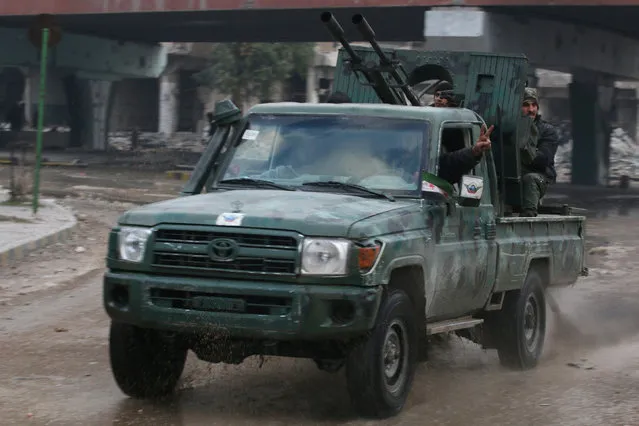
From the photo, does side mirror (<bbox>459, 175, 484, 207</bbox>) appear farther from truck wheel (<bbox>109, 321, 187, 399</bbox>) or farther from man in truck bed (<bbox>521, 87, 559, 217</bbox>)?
man in truck bed (<bbox>521, 87, 559, 217</bbox>)

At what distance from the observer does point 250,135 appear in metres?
7.88

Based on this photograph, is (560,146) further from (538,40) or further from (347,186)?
(347,186)

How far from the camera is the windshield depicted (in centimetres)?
745

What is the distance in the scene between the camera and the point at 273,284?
6391 mm

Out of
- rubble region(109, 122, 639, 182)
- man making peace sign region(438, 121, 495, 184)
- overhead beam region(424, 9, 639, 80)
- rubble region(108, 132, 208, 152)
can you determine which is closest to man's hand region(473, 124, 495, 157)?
man making peace sign region(438, 121, 495, 184)

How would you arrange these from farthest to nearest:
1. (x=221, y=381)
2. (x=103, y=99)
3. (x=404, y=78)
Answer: (x=103, y=99), (x=404, y=78), (x=221, y=381)

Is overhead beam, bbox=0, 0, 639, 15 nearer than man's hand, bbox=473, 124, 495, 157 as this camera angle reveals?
No

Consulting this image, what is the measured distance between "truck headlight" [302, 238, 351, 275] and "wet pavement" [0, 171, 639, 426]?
0.94 meters

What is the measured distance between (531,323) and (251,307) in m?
3.52

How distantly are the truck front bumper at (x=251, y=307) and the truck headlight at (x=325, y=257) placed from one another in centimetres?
9

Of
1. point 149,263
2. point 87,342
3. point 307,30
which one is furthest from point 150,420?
point 307,30

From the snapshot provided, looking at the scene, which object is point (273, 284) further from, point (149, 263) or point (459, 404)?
point (459, 404)

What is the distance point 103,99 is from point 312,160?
142 feet

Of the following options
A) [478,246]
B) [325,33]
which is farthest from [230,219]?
[325,33]
